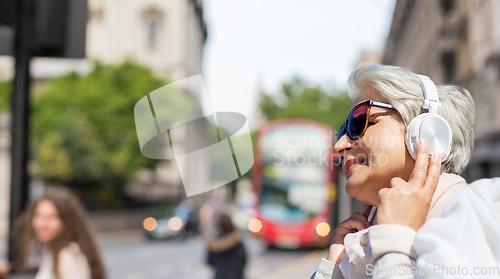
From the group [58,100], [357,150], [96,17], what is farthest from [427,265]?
[96,17]

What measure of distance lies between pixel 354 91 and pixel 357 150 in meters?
0.19

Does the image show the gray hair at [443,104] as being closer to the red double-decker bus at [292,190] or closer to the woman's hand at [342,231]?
the woman's hand at [342,231]

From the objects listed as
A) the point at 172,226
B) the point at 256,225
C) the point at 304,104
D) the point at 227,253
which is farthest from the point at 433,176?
the point at 304,104

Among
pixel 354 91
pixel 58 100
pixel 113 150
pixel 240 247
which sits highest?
pixel 354 91

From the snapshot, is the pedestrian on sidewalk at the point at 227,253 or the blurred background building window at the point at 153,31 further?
the blurred background building window at the point at 153,31

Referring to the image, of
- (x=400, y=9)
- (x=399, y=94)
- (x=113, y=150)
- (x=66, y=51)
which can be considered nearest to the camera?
(x=399, y=94)

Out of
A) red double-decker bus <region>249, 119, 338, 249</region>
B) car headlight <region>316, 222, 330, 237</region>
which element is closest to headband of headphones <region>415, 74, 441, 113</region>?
red double-decker bus <region>249, 119, 338, 249</region>

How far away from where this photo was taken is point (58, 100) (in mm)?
28984

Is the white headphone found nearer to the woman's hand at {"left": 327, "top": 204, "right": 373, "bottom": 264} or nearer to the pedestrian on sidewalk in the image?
the woman's hand at {"left": 327, "top": 204, "right": 373, "bottom": 264}

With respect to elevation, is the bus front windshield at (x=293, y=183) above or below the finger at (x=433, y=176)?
below

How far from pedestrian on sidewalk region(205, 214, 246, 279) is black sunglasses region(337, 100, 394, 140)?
4.94m

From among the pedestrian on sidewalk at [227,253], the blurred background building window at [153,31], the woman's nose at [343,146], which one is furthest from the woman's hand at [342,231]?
the blurred background building window at [153,31]

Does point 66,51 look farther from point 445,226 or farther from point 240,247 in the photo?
point 240,247

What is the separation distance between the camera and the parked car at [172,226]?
21.8 m
